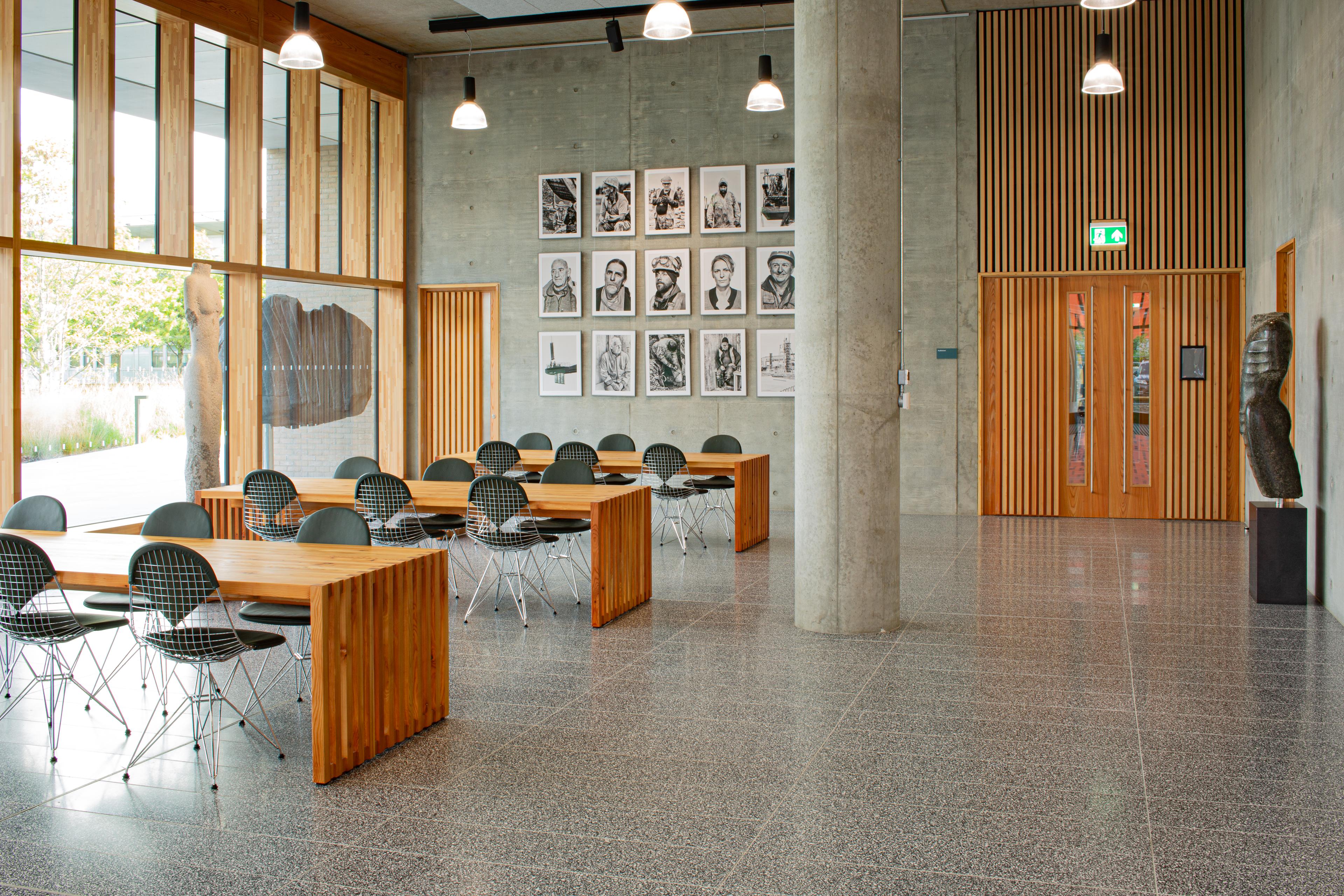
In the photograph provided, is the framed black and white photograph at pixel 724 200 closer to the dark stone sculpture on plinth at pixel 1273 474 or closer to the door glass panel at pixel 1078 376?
the door glass panel at pixel 1078 376

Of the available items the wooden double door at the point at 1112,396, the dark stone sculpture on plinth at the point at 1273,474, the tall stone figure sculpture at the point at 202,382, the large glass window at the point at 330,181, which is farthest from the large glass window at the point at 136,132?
the dark stone sculpture on plinth at the point at 1273,474

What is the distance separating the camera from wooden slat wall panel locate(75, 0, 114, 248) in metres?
9.22

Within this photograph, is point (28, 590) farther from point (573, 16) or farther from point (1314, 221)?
point (573, 16)

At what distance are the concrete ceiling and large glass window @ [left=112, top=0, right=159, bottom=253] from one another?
2.48 m

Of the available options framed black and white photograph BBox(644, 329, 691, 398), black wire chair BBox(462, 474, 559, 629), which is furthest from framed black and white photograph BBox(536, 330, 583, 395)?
black wire chair BBox(462, 474, 559, 629)

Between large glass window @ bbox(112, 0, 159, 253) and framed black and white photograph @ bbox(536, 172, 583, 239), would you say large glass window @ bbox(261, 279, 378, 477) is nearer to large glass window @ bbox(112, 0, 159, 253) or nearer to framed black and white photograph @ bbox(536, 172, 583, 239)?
large glass window @ bbox(112, 0, 159, 253)

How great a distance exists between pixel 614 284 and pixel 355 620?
30.3 ft

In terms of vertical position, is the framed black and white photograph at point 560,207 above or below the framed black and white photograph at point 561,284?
above

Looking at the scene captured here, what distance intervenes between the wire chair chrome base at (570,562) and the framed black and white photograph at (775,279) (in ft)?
13.0

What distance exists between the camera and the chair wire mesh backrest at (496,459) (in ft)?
33.1

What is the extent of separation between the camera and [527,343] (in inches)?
535

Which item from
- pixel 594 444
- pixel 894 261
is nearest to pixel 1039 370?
pixel 594 444

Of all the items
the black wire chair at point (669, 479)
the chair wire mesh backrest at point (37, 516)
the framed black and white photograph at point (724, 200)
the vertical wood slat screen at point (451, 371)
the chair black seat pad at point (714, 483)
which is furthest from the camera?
the vertical wood slat screen at point (451, 371)

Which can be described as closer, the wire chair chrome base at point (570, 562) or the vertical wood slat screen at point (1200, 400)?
the wire chair chrome base at point (570, 562)
